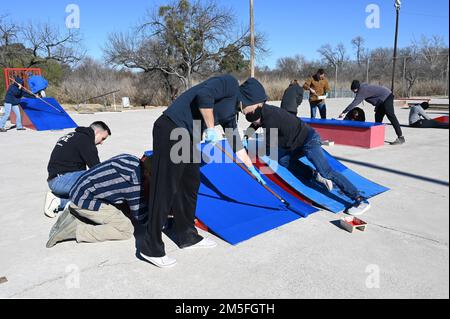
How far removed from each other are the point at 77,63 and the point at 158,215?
3454cm

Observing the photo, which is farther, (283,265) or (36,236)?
(36,236)

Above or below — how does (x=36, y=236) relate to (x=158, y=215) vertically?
below

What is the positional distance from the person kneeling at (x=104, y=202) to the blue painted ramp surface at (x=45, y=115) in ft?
30.7

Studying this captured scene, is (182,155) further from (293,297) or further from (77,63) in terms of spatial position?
(77,63)

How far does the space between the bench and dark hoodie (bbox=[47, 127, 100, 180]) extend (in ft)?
19.4

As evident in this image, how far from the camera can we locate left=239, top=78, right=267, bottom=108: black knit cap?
325 cm

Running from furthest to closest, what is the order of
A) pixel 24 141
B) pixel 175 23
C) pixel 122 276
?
1. pixel 175 23
2. pixel 24 141
3. pixel 122 276

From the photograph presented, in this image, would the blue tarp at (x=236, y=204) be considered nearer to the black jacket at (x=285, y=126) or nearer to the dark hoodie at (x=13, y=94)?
the black jacket at (x=285, y=126)

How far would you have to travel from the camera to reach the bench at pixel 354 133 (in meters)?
8.05

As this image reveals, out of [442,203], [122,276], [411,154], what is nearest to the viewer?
[442,203]

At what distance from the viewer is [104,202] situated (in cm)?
349

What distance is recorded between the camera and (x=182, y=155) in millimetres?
3002
